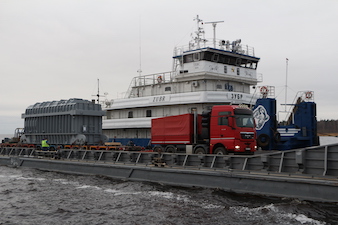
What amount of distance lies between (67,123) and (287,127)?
1530cm

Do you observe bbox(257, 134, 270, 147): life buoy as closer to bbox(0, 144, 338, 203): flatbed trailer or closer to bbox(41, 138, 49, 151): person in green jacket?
bbox(0, 144, 338, 203): flatbed trailer

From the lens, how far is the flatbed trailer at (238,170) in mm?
10883

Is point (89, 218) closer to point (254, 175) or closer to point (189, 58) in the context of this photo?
point (254, 175)

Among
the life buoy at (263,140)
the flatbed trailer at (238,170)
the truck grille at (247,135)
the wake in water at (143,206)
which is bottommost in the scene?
the wake in water at (143,206)

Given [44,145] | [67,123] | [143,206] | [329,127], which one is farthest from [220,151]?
[329,127]

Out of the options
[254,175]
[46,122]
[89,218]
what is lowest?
[89,218]

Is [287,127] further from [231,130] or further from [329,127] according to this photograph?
[329,127]

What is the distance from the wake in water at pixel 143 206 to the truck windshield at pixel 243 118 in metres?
4.64

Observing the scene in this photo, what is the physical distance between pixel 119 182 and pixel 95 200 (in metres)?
3.45

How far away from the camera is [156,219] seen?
10.4m

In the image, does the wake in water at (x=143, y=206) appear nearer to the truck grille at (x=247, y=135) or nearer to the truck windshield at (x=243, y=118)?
the truck grille at (x=247, y=135)

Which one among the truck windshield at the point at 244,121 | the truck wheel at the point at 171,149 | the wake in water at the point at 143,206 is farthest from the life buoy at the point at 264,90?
the wake in water at the point at 143,206

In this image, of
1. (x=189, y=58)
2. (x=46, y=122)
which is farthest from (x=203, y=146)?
(x=46, y=122)

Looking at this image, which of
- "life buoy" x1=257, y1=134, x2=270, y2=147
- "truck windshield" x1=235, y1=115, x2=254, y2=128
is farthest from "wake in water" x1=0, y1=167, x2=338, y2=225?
"life buoy" x1=257, y1=134, x2=270, y2=147
